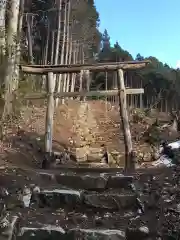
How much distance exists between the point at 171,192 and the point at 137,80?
141 feet

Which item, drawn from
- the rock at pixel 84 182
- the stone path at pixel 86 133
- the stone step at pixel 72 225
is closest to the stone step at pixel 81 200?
the stone step at pixel 72 225

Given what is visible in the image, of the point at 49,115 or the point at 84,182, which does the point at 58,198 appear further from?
the point at 49,115

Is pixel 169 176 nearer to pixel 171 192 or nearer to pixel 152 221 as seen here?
pixel 171 192

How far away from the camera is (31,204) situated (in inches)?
250

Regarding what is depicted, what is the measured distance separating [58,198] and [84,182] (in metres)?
1.05

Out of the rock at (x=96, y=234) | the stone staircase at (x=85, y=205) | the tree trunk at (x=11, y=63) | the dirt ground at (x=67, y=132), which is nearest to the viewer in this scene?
the rock at (x=96, y=234)

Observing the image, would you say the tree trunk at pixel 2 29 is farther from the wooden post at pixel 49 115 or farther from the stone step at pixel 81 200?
the stone step at pixel 81 200

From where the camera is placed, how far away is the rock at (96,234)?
5223 mm

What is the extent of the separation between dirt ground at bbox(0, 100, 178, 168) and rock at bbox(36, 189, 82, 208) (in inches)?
114

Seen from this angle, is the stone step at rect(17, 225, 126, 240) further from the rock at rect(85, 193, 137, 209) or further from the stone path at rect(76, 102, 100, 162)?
the stone path at rect(76, 102, 100, 162)

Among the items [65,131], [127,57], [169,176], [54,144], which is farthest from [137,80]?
[169,176]

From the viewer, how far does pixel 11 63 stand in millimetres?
12148

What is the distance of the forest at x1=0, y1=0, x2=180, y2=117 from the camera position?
12.4 m

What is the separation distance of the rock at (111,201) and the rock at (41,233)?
1.13 meters
